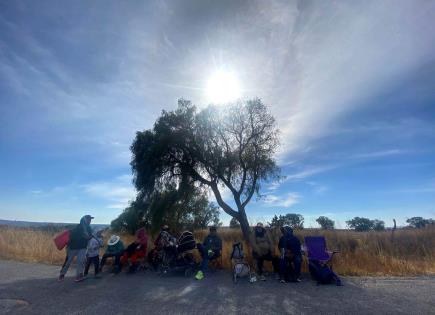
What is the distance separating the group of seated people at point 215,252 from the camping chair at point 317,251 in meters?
0.32

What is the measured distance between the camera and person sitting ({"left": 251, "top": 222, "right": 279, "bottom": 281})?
32.3 ft

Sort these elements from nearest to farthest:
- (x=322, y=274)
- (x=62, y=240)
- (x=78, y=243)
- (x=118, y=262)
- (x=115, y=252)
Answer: (x=322, y=274) → (x=78, y=243) → (x=62, y=240) → (x=118, y=262) → (x=115, y=252)

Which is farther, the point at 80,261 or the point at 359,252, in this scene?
the point at 359,252

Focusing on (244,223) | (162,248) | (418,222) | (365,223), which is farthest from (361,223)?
(162,248)

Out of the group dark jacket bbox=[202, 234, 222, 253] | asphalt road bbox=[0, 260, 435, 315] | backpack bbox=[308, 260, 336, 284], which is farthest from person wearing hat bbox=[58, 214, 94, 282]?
backpack bbox=[308, 260, 336, 284]

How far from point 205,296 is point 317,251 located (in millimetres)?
4374

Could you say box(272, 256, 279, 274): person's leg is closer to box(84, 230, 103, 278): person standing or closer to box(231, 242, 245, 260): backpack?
box(231, 242, 245, 260): backpack

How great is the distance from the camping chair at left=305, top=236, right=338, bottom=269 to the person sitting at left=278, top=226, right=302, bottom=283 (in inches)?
13.0

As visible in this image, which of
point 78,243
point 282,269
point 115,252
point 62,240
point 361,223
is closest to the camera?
point 282,269

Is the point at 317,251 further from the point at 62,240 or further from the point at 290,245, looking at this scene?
the point at 62,240

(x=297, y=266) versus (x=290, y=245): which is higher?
(x=290, y=245)

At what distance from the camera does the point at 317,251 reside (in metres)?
9.73

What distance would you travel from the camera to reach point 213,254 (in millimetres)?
10469

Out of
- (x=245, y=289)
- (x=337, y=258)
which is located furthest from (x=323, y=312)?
(x=337, y=258)
